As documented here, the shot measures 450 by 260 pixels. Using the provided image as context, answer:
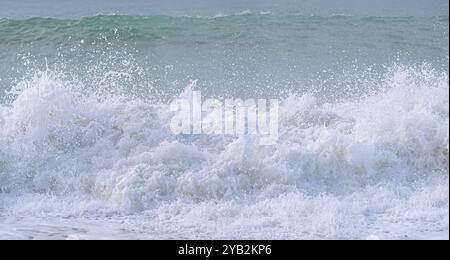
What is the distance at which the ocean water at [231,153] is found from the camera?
6.37m

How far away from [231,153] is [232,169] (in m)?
0.30

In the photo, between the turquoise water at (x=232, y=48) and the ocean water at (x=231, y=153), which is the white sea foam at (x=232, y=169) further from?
the turquoise water at (x=232, y=48)

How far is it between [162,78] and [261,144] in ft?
16.2

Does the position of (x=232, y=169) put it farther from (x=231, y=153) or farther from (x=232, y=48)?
(x=232, y=48)

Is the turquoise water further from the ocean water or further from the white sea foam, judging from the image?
the white sea foam

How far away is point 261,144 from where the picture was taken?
796 cm

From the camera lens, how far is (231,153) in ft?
25.2

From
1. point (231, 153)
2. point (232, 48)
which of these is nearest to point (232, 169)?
point (231, 153)

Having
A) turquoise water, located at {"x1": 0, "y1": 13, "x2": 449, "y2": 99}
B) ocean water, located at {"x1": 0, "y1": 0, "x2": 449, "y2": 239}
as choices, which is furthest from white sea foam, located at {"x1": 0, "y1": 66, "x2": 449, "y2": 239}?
turquoise water, located at {"x1": 0, "y1": 13, "x2": 449, "y2": 99}

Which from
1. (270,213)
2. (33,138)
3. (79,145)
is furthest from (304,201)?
(33,138)

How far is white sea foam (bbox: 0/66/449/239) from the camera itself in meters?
6.34

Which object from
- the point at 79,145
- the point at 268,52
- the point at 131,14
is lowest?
the point at 79,145

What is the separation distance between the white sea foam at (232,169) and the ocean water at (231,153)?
0.02 m
